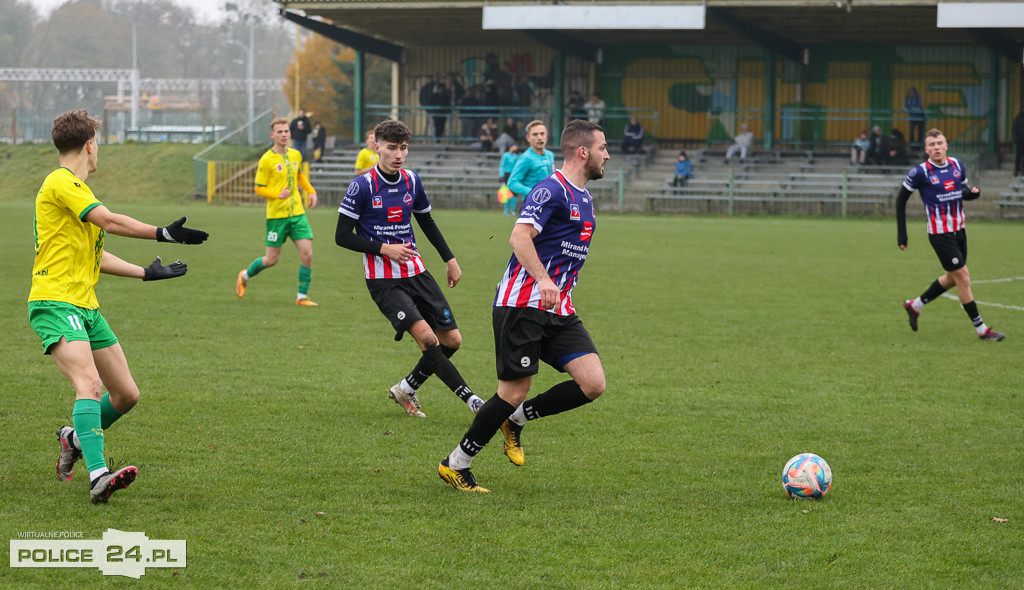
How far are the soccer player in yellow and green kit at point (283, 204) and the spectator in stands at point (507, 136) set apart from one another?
22.6 m

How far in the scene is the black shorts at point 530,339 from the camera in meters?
5.10

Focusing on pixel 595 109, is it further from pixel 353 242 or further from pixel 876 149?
pixel 353 242

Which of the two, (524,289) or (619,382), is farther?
(619,382)

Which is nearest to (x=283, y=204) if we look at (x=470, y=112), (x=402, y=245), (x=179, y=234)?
(x=402, y=245)

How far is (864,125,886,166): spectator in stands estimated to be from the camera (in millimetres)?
31094

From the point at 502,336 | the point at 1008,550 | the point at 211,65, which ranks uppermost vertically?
the point at 211,65

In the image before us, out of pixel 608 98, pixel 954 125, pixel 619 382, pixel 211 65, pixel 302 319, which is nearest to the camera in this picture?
pixel 619 382

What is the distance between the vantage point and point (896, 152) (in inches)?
1219

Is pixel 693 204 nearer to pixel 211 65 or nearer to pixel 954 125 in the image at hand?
pixel 954 125

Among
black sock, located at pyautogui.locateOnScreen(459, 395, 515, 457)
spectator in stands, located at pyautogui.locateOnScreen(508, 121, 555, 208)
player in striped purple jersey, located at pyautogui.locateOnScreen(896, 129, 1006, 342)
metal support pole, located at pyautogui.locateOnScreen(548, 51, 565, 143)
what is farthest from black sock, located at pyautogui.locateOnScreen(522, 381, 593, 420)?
metal support pole, located at pyautogui.locateOnScreen(548, 51, 565, 143)

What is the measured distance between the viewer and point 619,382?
797 cm

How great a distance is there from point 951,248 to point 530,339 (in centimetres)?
667

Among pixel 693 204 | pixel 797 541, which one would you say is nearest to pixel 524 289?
pixel 797 541

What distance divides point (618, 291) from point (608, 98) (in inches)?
1045
